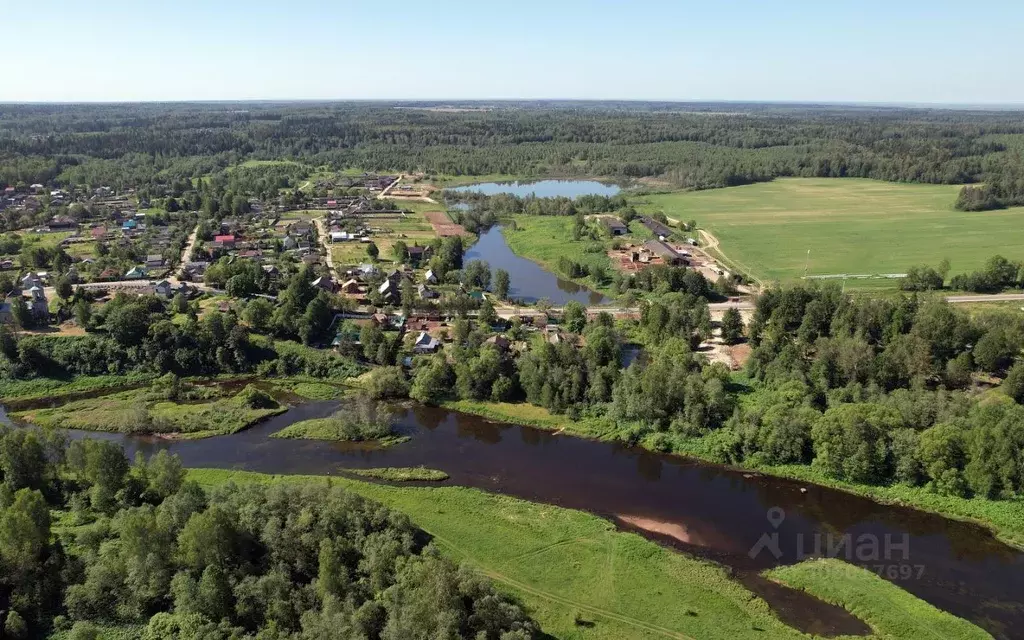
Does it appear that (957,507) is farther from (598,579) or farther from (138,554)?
(138,554)

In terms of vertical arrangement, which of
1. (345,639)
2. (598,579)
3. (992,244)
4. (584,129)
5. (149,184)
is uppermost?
(584,129)

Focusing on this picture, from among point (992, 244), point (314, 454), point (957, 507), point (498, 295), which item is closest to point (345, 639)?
point (314, 454)

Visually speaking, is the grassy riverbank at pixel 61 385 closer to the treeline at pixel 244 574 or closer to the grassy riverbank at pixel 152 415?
the grassy riverbank at pixel 152 415

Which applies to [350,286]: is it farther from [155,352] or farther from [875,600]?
[875,600]

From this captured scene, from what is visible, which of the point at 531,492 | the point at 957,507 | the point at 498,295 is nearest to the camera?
the point at 957,507

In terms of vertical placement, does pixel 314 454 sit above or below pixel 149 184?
below

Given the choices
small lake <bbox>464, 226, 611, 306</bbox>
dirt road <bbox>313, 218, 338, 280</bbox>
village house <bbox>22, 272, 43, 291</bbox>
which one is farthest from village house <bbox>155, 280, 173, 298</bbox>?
small lake <bbox>464, 226, 611, 306</bbox>

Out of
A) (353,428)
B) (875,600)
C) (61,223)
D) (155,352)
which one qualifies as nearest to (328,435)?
(353,428)
